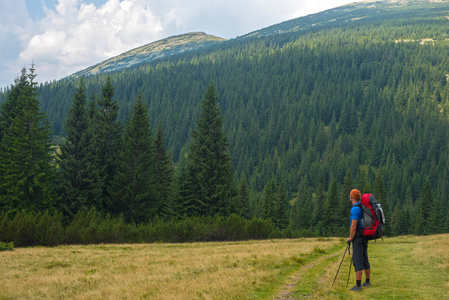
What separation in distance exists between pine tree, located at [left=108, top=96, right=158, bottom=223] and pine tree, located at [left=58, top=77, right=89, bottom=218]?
153 inches

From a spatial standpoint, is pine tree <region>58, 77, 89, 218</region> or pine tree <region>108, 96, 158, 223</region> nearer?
pine tree <region>58, 77, 89, 218</region>

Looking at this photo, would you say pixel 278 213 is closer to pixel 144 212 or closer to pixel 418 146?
pixel 144 212

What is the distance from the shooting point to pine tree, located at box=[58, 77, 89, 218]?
42.9 meters

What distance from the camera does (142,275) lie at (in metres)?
13.5

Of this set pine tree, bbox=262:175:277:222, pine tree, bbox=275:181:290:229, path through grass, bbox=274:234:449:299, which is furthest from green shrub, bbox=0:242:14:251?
pine tree, bbox=275:181:290:229

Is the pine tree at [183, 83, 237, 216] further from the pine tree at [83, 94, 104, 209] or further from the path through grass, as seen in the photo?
the path through grass

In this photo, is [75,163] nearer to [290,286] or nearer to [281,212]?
[290,286]

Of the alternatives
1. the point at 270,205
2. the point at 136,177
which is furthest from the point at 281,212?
the point at 136,177

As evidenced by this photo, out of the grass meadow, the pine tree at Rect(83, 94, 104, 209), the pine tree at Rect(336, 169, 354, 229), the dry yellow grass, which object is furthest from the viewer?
the pine tree at Rect(336, 169, 354, 229)

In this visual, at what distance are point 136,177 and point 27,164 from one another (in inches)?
503

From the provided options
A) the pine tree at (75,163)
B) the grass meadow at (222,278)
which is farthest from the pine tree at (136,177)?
the grass meadow at (222,278)

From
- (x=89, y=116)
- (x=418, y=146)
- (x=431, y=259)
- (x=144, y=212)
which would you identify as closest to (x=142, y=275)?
(x=431, y=259)

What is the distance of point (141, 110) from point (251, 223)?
22238mm

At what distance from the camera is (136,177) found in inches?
1820
